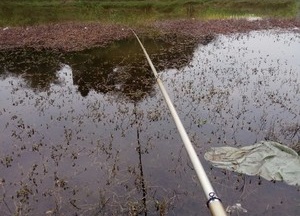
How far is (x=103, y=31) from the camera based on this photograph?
2323 cm

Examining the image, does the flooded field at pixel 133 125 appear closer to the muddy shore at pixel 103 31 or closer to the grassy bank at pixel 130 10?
the muddy shore at pixel 103 31

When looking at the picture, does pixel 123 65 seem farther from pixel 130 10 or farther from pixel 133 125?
pixel 130 10

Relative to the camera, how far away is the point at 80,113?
11445mm

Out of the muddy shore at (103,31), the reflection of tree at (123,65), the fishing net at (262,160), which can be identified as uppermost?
the muddy shore at (103,31)

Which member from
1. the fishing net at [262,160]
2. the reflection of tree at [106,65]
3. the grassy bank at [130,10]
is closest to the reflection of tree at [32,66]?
the reflection of tree at [106,65]

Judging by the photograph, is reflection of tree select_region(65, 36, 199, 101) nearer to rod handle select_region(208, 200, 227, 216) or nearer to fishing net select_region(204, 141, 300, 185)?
fishing net select_region(204, 141, 300, 185)

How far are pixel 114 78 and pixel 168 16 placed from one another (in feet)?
61.4

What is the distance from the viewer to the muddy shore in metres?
20.5

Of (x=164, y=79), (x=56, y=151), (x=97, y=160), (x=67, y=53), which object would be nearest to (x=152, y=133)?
(x=97, y=160)

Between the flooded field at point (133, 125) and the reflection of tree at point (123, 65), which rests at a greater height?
the reflection of tree at point (123, 65)

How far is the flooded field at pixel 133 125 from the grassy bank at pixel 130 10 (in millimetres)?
12403

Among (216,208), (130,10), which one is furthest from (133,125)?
(130,10)

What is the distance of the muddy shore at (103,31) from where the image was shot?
67.3 ft

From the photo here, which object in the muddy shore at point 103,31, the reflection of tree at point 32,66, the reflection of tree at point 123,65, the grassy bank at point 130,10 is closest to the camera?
the reflection of tree at point 123,65
